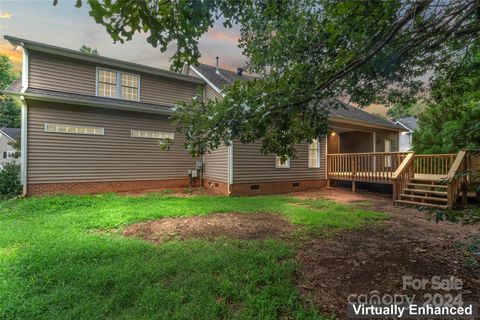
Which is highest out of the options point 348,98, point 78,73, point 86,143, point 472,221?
point 78,73

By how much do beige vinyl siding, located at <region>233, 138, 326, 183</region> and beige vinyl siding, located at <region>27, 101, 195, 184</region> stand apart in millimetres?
3127

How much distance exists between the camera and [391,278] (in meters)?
2.96

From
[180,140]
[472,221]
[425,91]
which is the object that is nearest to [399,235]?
[472,221]

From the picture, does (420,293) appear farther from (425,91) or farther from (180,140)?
(180,140)

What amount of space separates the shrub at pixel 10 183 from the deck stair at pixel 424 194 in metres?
13.0

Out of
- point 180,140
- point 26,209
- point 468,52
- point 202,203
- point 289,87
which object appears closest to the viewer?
point 289,87

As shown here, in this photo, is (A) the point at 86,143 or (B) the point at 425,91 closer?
(B) the point at 425,91

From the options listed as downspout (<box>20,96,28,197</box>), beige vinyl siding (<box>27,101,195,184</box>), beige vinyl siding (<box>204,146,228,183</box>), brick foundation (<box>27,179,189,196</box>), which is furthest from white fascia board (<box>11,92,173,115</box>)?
brick foundation (<box>27,179,189,196</box>)

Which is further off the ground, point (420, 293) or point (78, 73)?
point (78, 73)

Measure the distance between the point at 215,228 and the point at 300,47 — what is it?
3839 mm

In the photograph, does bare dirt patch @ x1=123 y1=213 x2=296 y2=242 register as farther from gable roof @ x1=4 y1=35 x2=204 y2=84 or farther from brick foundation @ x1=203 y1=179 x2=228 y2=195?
gable roof @ x1=4 y1=35 x2=204 y2=84

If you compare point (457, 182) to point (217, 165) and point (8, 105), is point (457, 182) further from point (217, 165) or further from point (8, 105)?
point (8, 105)

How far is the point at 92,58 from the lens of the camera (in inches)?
380

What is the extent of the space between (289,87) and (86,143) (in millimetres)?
8816
